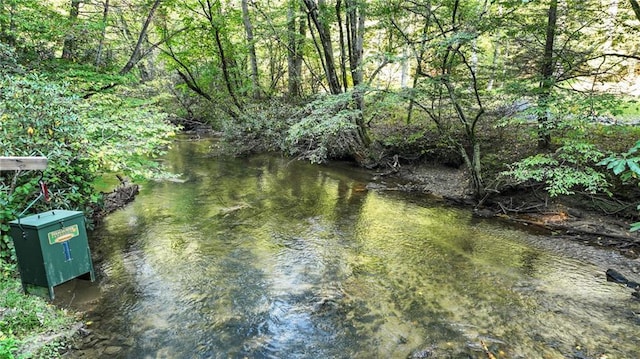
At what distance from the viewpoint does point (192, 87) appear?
17.5m

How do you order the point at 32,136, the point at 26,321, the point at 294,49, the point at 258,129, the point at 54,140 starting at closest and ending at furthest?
1. the point at 26,321
2. the point at 32,136
3. the point at 54,140
4. the point at 258,129
5. the point at 294,49

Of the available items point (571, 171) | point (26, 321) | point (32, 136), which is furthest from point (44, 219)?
point (571, 171)

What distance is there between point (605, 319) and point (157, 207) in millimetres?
9628

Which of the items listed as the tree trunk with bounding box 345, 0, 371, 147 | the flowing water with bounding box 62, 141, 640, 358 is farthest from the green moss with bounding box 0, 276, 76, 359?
the tree trunk with bounding box 345, 0, 371, 147

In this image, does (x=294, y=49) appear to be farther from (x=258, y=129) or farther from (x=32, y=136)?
(x=32, y=136)

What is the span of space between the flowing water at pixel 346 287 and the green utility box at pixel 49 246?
0.85 metres

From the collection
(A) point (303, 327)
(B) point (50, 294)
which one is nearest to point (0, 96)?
(B) point (50, 294)

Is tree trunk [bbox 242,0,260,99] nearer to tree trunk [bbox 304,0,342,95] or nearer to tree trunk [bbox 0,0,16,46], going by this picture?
tree trunk [bbox 304,0,342,95]

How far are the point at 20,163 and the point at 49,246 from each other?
1.17m

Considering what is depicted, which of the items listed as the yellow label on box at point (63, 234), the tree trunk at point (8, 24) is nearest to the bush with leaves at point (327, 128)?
the tree trunk at point (8, 24)

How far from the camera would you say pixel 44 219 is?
4.24 meters

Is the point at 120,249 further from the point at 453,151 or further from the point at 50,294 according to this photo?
the point at 453,151

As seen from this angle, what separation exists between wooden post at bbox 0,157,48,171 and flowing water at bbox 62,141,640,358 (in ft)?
7.14

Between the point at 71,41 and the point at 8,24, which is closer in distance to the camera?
the point at 8,24
